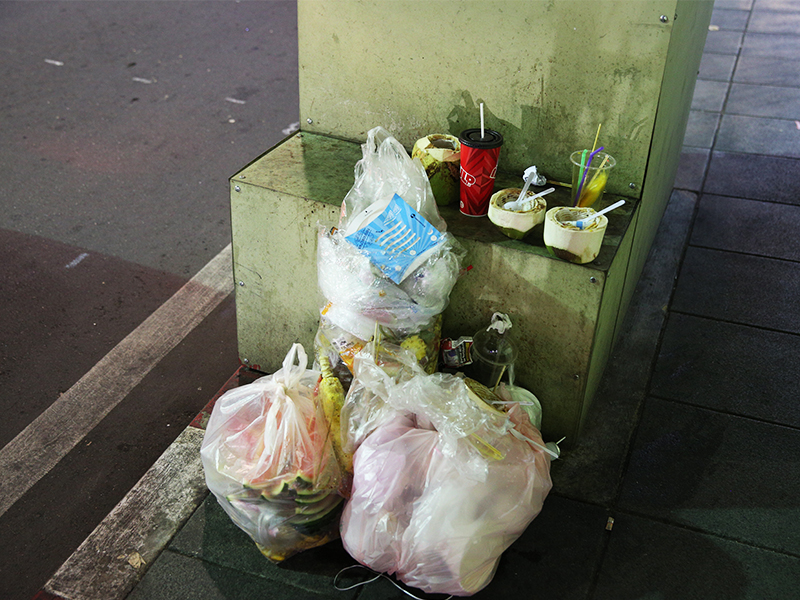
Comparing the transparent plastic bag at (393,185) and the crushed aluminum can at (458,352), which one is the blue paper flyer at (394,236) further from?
the crushed aluminum can at (458,352)

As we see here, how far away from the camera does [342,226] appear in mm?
2188

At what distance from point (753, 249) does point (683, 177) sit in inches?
31.7

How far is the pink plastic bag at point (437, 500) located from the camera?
1811 mm

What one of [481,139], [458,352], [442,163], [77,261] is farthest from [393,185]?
[77,261]

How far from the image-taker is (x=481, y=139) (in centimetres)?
219

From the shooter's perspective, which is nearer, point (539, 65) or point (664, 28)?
point (664, 28)

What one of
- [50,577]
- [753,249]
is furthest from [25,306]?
[753,249]

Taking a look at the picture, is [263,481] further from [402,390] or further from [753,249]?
[753,249]

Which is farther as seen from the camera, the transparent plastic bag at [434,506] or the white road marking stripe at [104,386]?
the white road marking stripe at [104,386]

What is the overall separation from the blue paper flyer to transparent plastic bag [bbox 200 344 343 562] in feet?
1.30

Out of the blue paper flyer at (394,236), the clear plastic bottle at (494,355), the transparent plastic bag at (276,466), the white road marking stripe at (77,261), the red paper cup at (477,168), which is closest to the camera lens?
the transparent plastic bag at (276,466)

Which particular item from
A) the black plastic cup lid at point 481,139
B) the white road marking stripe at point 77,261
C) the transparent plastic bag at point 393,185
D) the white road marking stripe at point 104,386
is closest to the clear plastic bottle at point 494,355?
the transparent plastic bag at point 393,185

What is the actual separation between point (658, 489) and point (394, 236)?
1.16m

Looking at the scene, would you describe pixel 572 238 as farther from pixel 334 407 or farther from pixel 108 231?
pixel 108 231
